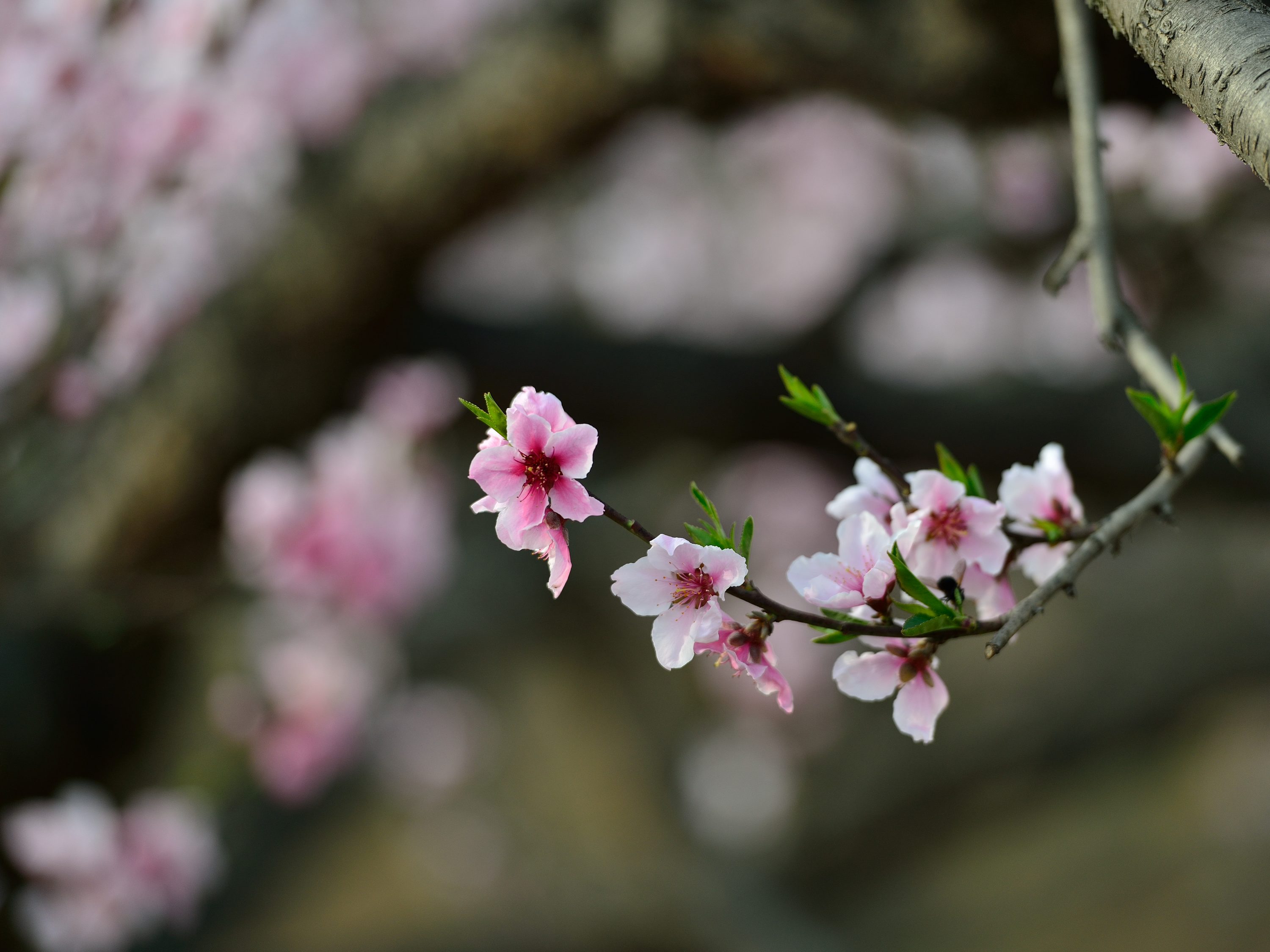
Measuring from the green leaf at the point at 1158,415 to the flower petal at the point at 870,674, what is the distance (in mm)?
224

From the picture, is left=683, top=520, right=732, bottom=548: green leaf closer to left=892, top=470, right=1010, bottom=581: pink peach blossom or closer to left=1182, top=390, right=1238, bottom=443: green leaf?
left=892, top=470, right=1010, bottom=581: pink peach blossom

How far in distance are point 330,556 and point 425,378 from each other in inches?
18.9

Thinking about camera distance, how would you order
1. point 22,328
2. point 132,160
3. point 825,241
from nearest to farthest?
1. point 22,328
2. point 132,160
3. point 825,241

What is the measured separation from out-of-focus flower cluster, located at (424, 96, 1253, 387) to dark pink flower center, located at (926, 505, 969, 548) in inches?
64.9

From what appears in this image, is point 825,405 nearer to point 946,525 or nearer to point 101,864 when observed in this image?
point 946,525

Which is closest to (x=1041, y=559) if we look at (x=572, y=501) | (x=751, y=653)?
(x=751, y=653)

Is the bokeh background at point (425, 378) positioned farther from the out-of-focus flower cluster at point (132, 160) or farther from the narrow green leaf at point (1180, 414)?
the narrow green leaf at point (1180, 414)

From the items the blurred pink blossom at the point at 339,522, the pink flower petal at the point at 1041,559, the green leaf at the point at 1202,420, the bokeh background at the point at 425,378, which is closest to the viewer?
the green leaf at the point at 1202,420

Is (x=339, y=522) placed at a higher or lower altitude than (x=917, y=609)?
higher

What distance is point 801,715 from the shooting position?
17.3 ft

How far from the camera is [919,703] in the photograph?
626mm

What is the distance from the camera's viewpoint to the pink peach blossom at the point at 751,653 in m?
0.60

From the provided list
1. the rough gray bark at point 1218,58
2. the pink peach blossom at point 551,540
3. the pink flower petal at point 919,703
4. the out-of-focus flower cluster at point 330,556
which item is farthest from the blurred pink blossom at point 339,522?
the rough gray bark at point 1218,58

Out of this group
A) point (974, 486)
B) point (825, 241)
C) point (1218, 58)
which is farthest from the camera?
point (825, 241)
